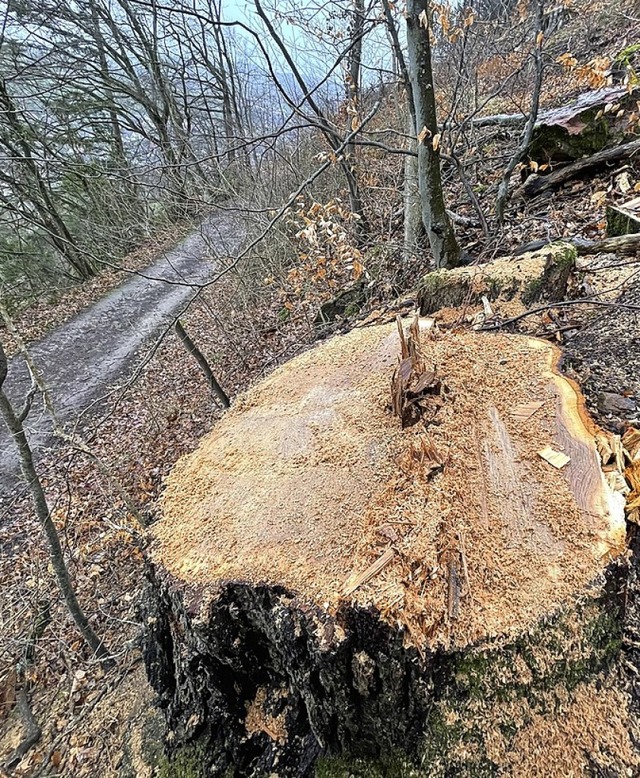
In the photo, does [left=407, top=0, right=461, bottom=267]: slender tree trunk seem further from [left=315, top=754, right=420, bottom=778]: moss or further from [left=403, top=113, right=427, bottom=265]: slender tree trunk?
[left=315, top=754, right=420, bottom=778]: moss

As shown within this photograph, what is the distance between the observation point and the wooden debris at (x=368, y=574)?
1.16m

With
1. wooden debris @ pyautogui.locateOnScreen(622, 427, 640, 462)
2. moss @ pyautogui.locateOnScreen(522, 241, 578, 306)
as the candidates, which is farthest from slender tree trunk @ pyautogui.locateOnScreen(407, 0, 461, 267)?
wooden debris @ pyautogui.locateOnScreen(622, 427, 640, 462)

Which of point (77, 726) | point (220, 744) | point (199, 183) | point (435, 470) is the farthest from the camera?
point (199, 183)

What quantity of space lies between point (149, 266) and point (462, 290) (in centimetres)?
1031

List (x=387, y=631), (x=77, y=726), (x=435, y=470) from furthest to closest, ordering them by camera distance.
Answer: (x=77, y=726) < (x=435, y=470) < (x=387, y=631)

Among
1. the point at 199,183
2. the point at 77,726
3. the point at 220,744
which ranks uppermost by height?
the point at 199,183

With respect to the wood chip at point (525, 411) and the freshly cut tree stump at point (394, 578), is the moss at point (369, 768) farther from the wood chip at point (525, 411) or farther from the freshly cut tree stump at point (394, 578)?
the wood chip at point (525, 411)

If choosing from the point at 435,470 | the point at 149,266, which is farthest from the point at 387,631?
the point at 149,266

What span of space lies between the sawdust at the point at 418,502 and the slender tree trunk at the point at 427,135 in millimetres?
1845

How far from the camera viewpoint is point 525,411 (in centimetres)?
162

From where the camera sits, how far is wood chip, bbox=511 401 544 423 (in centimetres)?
160

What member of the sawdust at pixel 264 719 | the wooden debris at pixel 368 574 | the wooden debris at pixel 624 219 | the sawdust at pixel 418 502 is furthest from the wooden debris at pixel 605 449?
the wooden debris at pixel 624 219

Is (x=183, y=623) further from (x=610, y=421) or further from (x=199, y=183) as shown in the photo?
(x=199, y=183)

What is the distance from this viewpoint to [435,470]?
1405mm
